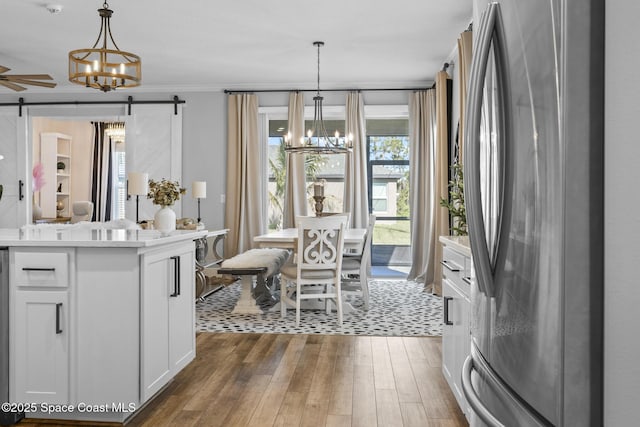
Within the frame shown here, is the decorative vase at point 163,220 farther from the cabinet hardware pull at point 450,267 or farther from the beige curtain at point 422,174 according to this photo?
the beige curtain at point 422,174

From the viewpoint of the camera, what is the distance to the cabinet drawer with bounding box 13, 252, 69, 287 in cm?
244

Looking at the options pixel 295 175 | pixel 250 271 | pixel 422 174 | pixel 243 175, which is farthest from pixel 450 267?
pixel 243 175

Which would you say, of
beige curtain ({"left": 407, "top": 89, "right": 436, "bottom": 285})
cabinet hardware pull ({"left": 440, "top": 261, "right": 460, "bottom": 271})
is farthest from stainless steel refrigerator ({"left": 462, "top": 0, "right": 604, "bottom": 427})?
beige curtain ({"left": 407, "top": 89, "right": 436, "bottom": 285})

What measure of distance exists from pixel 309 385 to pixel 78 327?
131 cm

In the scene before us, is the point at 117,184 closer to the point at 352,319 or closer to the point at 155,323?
the point at 352,319

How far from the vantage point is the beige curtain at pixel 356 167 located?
23.5ft

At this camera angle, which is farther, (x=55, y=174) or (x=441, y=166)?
(x=55, y=174)

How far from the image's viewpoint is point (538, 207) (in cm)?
91

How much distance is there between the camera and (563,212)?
32.5 inches

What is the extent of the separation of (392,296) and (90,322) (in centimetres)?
395

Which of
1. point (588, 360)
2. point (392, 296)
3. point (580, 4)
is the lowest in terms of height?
point (392, 296)

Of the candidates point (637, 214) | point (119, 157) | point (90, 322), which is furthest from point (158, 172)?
point (637, 214)

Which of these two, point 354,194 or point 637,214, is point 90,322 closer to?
point 637,214

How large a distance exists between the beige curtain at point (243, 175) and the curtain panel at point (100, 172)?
4.20 metres
